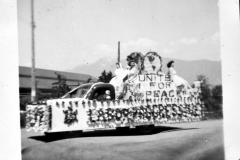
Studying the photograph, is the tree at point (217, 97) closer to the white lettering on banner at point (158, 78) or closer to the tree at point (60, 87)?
the white lettering on banner at point (158, 78)

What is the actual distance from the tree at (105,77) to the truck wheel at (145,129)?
41.2 inches

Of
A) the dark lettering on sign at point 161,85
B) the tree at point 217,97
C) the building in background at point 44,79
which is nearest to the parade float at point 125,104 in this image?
the dark lettering on sign at point 161,85

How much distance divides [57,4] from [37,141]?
81.8 inches

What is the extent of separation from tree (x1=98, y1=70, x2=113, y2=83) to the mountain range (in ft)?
0.20

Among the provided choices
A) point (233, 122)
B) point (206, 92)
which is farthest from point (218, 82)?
point (233, 122)

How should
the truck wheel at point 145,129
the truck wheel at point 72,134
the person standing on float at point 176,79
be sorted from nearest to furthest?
the truck wheel at point 72,134, the truck wheel at point 145,129, the person standing on float at point 176,79

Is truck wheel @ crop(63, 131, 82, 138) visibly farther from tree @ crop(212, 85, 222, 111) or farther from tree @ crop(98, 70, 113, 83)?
tree @ crop(212, 85, 222, 111)

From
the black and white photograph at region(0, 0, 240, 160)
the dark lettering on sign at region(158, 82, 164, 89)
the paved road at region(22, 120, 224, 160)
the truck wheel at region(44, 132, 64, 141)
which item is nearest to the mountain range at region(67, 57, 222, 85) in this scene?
the black and white photograph at region(0, 0, 240, 160)

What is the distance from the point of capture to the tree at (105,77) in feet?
17.4

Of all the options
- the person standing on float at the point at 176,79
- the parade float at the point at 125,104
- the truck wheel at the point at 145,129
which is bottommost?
the truck wheel at the point at 145,129

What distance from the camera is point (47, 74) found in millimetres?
4801

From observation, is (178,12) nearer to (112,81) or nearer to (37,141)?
(112,81)

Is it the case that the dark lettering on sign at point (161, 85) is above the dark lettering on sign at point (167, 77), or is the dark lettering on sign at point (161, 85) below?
below

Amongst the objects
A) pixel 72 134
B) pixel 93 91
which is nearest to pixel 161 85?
pixel 93 91
